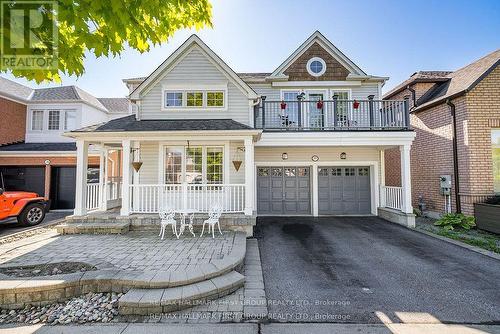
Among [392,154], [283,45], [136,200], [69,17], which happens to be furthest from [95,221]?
[392,154]

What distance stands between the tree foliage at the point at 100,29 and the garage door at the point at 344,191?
9.69 m

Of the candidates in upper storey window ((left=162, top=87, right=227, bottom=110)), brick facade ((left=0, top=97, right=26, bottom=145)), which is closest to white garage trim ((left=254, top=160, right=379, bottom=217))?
upper storey window ((left=162, top=87, right=227, bottom=110))

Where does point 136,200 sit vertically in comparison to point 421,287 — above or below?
above

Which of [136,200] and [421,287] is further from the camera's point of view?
[136,200]

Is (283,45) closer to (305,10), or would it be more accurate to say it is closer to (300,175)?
(305,10)

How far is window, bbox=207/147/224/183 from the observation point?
31.6 feet

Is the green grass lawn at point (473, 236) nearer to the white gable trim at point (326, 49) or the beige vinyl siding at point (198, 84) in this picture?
the white gable trim at point (326, 49)

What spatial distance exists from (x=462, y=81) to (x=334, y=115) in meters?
5.53

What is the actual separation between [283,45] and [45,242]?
512 inches

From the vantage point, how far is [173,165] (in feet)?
31.8

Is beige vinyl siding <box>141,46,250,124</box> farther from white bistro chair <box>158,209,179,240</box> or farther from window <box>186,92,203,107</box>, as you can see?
white bistro chair <box>158,209,179,240</box>

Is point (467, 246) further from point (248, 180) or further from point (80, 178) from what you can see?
point (80, 178)

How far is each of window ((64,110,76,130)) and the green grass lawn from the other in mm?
19582

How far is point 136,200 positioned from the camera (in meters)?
8.45
